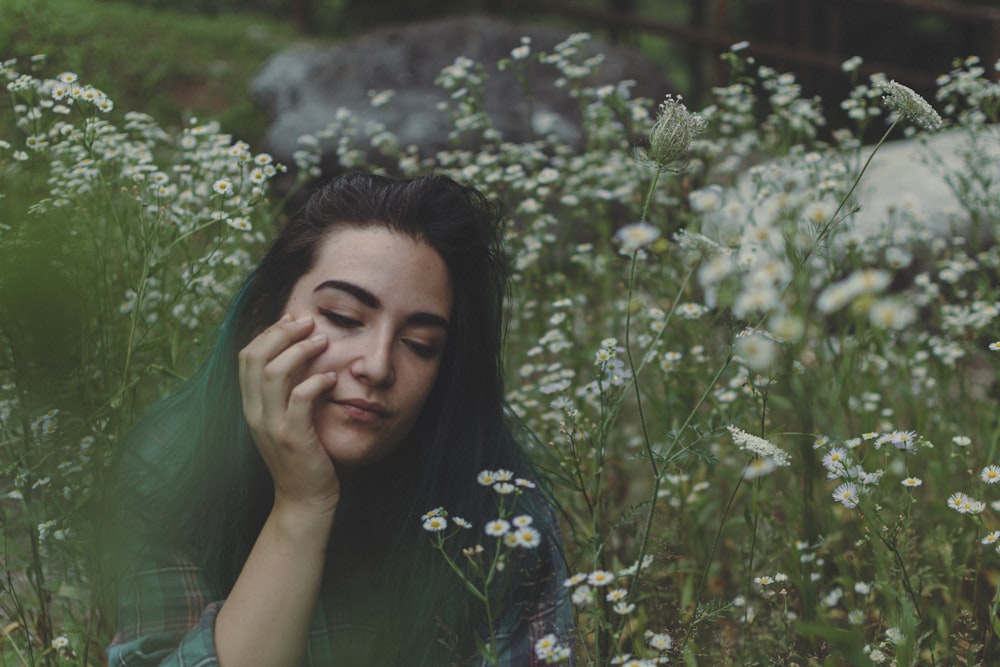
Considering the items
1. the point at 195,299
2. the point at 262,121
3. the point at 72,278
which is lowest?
the point at 262,121

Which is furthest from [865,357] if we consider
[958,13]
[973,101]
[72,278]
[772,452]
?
[958,13]

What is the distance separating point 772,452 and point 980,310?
5.21 feet

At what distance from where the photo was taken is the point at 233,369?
1.77 meters

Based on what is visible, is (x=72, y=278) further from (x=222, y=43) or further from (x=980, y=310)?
(x=222, y=43)

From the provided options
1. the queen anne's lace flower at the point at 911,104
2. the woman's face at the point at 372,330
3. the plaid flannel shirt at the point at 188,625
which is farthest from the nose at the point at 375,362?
the queen anne's lace flower at the point at 911,104

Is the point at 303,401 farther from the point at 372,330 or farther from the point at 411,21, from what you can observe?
the point at 411,21

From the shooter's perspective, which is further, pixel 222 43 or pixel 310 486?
pixel 222 43

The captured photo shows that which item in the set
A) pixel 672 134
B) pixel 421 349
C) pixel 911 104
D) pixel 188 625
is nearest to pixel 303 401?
pixel 421 349

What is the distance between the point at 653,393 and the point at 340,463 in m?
1.24

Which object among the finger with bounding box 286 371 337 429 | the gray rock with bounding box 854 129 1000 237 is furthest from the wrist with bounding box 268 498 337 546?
the gray rock with bounding box 854 129 1000 237

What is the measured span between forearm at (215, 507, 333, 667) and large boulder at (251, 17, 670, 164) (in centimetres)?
395

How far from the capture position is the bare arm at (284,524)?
1.48m

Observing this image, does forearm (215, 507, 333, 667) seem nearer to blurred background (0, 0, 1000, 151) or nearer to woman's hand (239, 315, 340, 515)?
woman's hand (239, 315, 340, 515)

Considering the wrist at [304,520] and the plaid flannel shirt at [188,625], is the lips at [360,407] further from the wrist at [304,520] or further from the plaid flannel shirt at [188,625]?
→ the plaid flannel shirt at [188,625]
